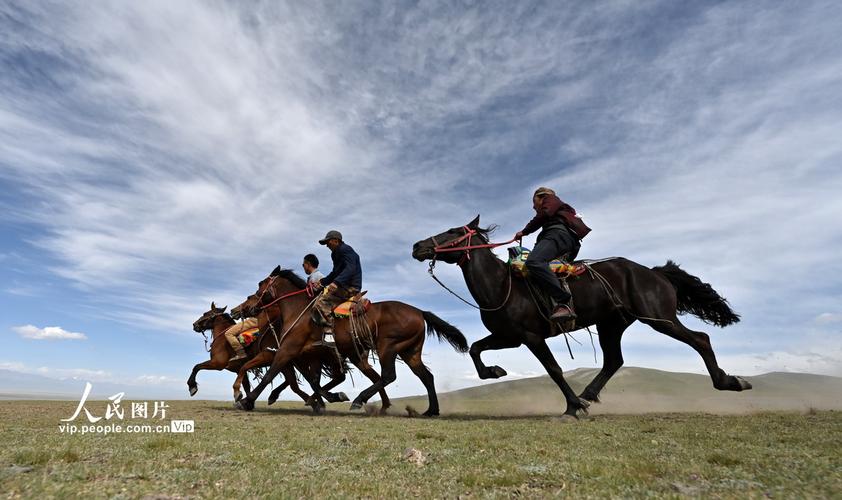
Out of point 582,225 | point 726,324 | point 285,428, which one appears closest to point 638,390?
point 726,324

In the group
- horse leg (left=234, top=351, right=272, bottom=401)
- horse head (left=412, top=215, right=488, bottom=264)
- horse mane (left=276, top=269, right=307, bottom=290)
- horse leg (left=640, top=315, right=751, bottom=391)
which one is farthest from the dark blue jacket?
horse leg (left=640, top=315, right=751, bottom=391)

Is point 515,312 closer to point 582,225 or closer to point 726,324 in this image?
point 582,225

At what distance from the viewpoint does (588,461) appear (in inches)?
147

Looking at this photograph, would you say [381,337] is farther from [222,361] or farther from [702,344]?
[702,344]

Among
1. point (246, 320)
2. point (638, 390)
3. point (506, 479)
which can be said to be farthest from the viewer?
point (638, 390)

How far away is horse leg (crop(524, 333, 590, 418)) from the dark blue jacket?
3969mm

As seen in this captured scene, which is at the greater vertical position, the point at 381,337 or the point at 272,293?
the point at 272,293

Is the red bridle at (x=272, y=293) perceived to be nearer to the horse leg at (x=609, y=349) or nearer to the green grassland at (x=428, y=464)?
the green grassland at (x=428, y=464)

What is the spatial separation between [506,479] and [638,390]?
13.4m

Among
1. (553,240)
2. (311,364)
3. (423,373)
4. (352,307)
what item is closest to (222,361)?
(311,364)

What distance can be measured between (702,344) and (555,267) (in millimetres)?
2810

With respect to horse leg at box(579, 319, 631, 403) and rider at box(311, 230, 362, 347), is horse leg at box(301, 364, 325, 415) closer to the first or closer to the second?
rider at box(311, 230, 362, 347)

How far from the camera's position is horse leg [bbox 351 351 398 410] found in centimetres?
1006

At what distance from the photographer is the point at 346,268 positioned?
10.3 metres
